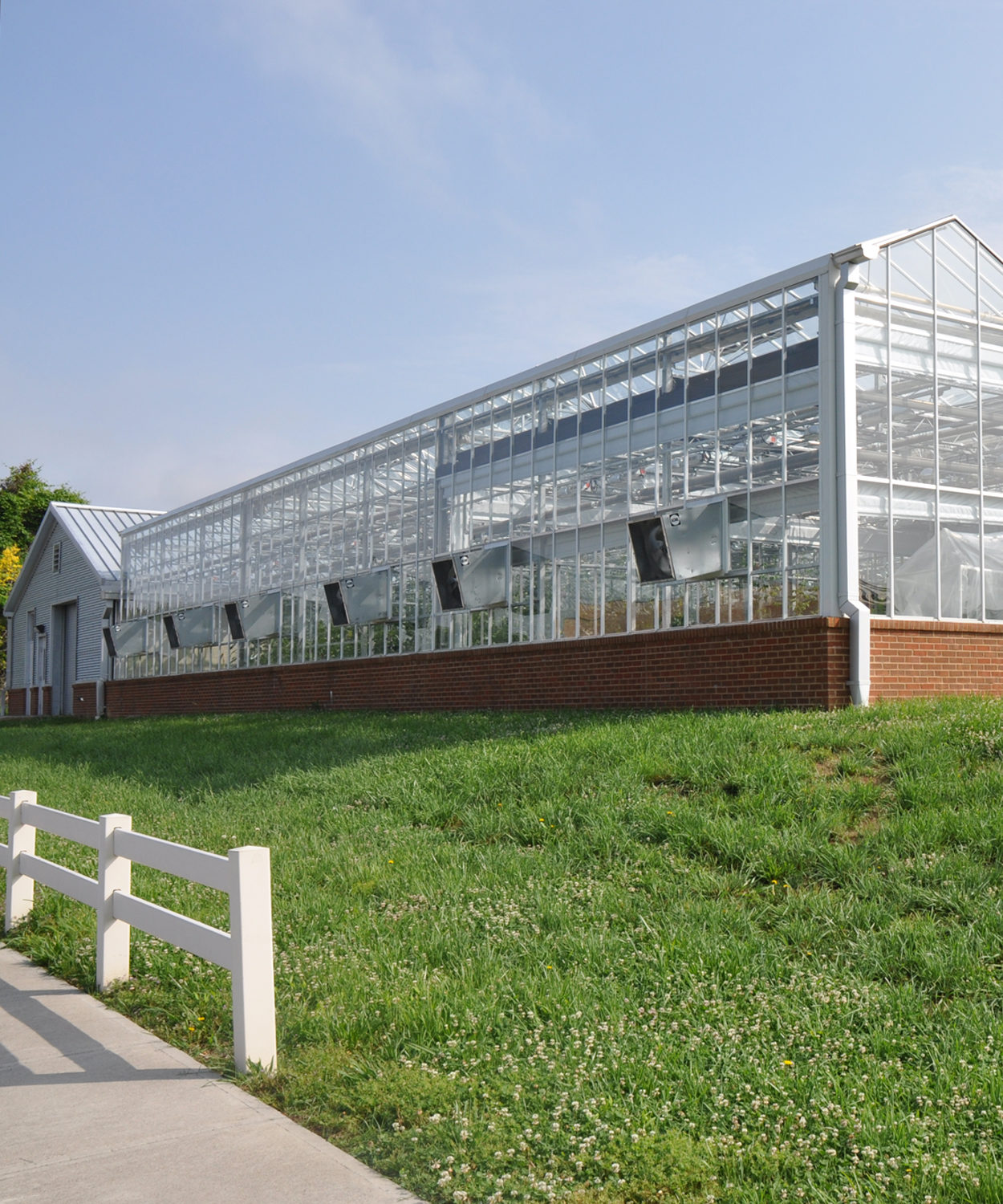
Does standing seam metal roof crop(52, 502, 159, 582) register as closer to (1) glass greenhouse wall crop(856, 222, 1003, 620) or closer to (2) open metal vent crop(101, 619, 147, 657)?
(2) open metal vent crop(101, 619, 147, 657)

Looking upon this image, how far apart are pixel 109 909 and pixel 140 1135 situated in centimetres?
239

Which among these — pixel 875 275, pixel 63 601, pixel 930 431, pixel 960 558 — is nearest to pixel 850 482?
pixel 930 431

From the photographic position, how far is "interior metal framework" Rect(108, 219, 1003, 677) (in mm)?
14680

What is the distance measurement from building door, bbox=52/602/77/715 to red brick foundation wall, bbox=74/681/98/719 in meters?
1.85

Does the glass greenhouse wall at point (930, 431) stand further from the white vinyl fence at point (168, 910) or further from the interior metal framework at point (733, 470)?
→ the white vinyl fence at point (168, 910)

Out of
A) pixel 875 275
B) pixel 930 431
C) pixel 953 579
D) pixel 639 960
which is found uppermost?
pixel 875 275

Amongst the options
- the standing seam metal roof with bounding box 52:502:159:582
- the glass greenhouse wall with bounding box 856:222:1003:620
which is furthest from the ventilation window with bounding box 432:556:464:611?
the standing seam metal roof with bounding box 52:502:159:582

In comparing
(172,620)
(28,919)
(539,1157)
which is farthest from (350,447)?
(539,1157)

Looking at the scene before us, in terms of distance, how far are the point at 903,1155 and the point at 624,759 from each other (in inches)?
268

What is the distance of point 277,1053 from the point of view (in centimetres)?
549

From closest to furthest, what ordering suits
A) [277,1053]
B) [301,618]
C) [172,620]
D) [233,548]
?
[277,1053] → [301,618] → [233,548] → [172,620]

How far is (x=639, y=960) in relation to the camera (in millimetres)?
6281

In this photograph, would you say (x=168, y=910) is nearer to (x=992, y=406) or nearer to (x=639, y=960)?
(x=639, y=960)

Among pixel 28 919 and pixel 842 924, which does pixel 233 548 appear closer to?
pixel 28 919
